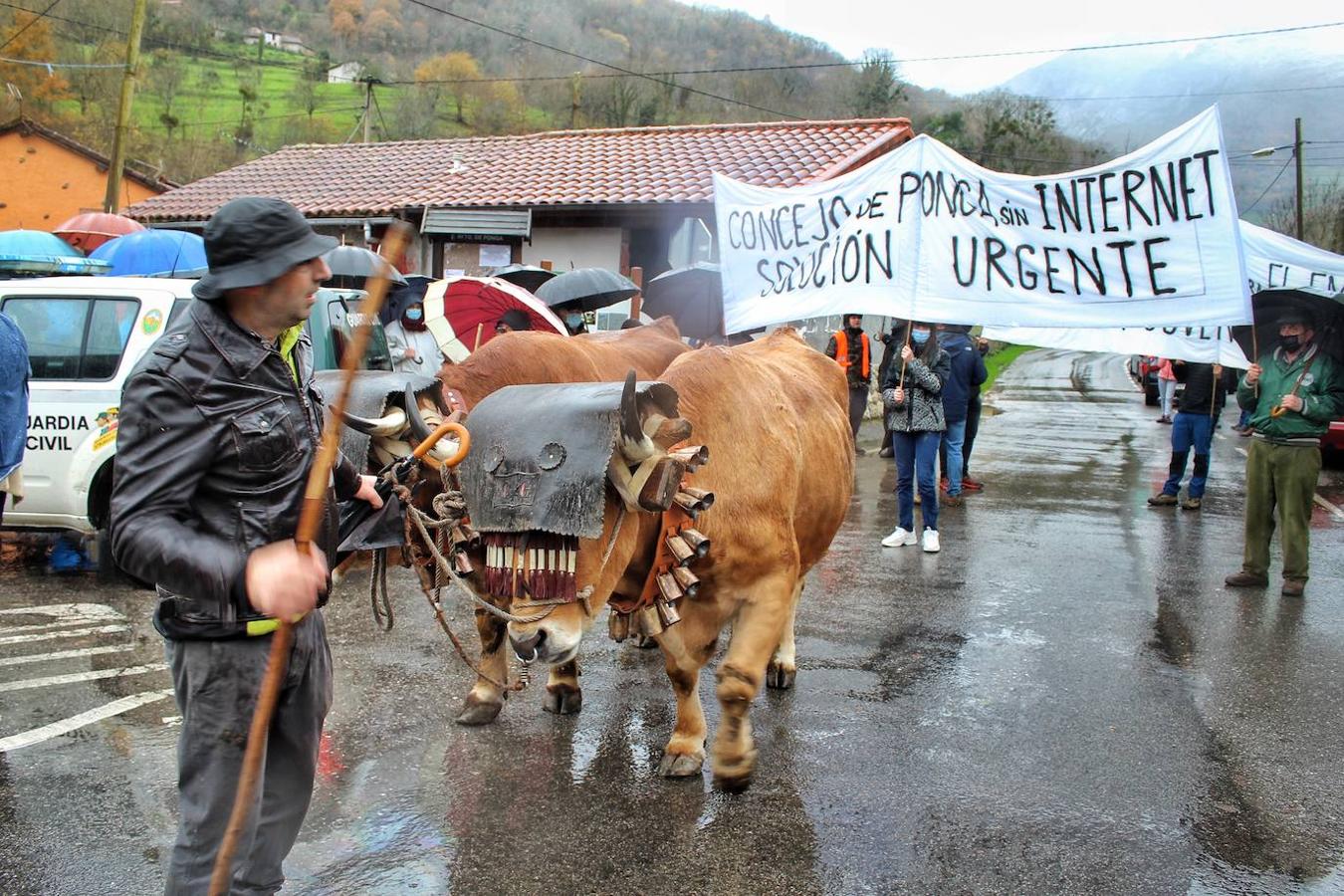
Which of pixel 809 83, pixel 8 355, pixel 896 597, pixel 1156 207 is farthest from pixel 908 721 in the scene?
pixel 809 83

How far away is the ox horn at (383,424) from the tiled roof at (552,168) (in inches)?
575

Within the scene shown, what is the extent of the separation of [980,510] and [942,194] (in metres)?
4.72

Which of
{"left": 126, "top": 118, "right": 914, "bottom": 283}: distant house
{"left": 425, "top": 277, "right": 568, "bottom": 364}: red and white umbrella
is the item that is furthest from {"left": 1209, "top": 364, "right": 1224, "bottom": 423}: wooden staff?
{"left": 126, "top": 118, "right": 914, "bottom": 283}: distant house

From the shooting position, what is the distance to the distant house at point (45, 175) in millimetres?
27703

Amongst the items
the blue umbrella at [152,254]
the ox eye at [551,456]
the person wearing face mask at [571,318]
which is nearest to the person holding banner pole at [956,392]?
the person wearing face mask at [571,318]

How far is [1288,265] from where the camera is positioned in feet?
28.6

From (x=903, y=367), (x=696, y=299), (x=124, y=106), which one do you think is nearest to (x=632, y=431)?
(x=903, y=367)

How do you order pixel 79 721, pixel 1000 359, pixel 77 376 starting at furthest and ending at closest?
pixel 1000 359
pixel 77 376
pixel 79 721

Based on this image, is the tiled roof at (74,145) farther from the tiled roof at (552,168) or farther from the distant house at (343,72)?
the distant house at (343,72)

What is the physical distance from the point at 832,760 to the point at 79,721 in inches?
134

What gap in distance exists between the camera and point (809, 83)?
52188 millimetres

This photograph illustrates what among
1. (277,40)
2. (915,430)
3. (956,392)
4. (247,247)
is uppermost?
(277,40)

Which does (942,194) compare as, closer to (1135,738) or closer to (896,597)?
(896,597)

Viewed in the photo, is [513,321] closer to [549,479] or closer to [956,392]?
[956,392]
